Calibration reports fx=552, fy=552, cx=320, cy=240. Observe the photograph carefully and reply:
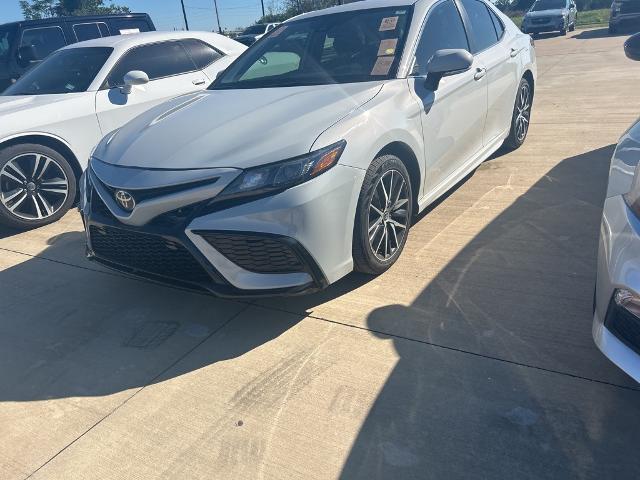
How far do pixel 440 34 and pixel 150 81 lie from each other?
3150mm

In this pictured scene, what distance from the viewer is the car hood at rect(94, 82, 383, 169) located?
277 cm

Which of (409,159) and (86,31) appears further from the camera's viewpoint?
(86,31)

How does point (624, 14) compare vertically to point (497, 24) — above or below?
below

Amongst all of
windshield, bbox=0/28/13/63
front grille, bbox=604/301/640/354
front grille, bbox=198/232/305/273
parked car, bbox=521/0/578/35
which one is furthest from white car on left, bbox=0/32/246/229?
parked car, bbox=521/0/578/35

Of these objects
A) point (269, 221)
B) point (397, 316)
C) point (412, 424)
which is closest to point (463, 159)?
point (397, 316)

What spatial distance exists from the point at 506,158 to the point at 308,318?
3.26 m

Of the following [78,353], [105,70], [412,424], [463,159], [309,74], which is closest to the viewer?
[412,424]

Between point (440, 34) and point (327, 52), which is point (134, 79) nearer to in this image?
point (327, 52)

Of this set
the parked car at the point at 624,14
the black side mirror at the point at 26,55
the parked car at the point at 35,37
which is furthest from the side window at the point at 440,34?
the parked car at the point at 624,14

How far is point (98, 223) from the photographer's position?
304 cm

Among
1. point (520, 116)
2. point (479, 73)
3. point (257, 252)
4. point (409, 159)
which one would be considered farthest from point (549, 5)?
point (257, 252)

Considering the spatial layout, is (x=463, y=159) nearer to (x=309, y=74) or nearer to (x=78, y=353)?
(x=309, y=74)

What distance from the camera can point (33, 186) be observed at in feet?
15.9

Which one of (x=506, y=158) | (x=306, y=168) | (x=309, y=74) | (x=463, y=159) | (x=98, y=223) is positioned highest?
(x=309, y=74)
